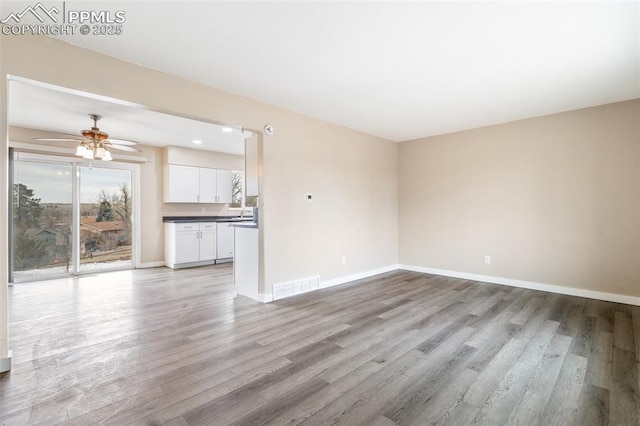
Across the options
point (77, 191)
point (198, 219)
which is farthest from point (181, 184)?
point (77, 191)

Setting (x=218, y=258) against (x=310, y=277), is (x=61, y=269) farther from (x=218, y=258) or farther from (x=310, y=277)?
(x=310, y=277)

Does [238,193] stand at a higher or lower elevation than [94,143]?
lower

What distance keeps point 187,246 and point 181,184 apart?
1354 millimetres

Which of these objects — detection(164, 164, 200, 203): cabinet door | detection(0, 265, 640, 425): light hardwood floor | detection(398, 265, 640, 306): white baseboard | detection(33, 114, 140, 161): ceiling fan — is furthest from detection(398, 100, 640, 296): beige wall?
detection(33, 114, 140, 161): ceiling fan

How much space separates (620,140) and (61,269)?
8735 mm

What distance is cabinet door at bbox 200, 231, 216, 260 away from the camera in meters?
6.30

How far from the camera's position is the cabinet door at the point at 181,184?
20.2ft

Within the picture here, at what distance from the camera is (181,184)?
248 inches

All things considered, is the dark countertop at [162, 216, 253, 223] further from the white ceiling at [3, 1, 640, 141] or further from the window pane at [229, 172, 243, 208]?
the white ceiling at [3, 1, 640, 141]

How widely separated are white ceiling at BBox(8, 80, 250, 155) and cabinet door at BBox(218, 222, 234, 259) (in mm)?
1873

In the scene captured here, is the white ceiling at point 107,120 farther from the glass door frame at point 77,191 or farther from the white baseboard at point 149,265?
the white baseboard at point 149,265

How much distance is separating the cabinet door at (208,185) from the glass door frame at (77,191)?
124 cm

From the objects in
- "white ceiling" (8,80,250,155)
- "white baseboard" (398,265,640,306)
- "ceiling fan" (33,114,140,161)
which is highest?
"white ceiling" (8,80,250,155)

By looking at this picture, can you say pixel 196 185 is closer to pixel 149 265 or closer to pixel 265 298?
pixel 149 265
